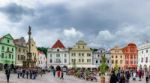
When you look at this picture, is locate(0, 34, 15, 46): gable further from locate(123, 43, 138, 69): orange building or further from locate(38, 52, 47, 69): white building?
locate(123, 43, 138, 69): orange building

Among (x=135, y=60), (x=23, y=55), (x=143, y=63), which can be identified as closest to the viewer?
(x=143, y=63)

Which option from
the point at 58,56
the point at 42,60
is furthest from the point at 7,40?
the point at 42,60

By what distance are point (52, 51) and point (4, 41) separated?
A: 121 ft

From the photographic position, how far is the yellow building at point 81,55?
427ft

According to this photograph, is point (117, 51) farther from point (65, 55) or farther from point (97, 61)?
point (65, 55)

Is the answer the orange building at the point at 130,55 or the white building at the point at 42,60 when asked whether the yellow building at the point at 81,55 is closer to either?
the white building at the point at 42,60

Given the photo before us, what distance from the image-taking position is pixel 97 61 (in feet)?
440

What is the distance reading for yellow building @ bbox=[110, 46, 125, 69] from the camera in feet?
432

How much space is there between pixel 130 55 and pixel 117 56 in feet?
17.8

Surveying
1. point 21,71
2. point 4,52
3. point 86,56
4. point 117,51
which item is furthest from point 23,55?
point 21,71

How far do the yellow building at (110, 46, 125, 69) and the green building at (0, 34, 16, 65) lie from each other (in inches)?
1603

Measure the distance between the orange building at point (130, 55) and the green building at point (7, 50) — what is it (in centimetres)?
4219

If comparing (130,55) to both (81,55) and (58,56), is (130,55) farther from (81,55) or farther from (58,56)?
(58,56)

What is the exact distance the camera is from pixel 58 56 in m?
132
